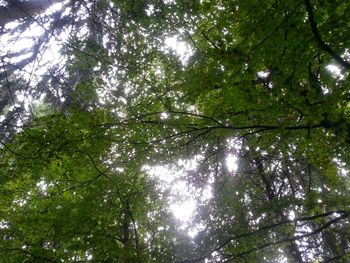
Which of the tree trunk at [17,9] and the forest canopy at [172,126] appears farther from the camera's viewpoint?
the tree trunk at [17,9]

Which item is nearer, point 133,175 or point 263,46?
point 263,46

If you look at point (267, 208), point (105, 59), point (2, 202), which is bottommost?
point (267, 208)

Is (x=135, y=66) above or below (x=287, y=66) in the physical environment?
above

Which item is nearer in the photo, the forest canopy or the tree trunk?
the forest canopy

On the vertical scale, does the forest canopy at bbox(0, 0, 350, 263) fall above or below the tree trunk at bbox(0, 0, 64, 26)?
below

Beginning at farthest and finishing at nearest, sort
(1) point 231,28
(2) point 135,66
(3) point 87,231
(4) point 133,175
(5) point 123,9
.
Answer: (4) point 133,175 → (3) point 87,231 → (5) point 123,9 → (2) point 135,66 → (1) point 231,28

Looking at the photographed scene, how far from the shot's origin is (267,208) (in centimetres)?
519

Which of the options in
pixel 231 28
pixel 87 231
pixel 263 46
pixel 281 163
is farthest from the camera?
pixel 281 163

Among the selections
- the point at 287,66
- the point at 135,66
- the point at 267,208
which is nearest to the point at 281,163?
the point at 267,208

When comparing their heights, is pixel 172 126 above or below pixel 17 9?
below

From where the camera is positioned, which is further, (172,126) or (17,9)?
(17,9)

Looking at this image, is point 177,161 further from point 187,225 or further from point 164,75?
point 187,225

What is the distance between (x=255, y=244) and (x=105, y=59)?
352 centimetres

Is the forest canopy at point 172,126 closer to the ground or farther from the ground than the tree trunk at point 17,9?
closer to the ground
